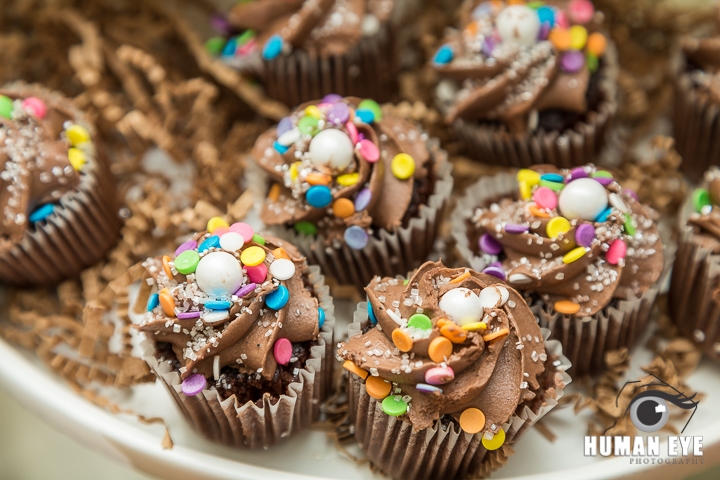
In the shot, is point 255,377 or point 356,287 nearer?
point 255,377

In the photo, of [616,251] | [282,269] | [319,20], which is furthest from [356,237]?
[319,20]

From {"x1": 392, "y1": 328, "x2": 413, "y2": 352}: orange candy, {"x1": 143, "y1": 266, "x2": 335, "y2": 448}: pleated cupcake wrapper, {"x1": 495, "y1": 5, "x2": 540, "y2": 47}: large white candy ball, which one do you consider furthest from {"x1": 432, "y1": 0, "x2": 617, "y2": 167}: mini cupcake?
{"x1": 392, "y1": 328, "x2": 413, "y2": 352}: orange candy

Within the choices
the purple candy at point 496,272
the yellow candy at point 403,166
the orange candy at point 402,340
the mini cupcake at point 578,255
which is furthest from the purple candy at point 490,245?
the orange candy at point 402,340

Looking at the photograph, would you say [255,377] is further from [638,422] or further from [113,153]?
[113,153]

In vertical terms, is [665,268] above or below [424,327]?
below

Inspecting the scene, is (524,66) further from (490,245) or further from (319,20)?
(319,20)

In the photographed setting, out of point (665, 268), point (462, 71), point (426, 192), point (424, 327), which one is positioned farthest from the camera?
point (462, 71)

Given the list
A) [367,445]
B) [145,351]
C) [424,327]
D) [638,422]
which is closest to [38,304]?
[145,351]
